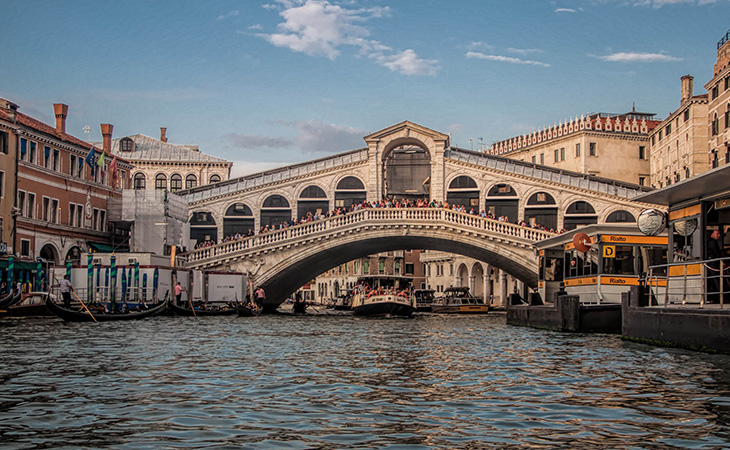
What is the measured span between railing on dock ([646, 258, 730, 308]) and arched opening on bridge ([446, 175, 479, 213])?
2730 centimetres

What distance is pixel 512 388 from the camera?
10.1 meters

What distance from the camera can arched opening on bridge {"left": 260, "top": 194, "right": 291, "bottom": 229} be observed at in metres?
44.1

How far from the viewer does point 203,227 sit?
44.2 m

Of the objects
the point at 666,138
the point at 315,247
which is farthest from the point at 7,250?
the point at 666,138

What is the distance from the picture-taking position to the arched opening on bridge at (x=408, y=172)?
151 feet

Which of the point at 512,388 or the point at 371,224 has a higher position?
the point at 371,224

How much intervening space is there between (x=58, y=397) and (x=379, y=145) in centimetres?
3535

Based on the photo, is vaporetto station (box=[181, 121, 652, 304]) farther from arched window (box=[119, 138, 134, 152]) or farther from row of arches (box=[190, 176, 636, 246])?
arched window (box=[119, 138, 134, 152])

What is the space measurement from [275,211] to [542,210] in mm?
13353

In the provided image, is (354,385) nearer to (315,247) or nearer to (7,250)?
(7,250)

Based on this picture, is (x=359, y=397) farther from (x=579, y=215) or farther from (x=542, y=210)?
(x=542, y=210)

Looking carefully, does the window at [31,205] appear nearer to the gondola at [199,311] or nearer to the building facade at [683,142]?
the gondola at [199,311]

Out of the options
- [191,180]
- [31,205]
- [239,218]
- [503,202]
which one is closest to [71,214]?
[31,205]

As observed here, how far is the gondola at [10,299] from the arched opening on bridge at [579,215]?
24923mm
